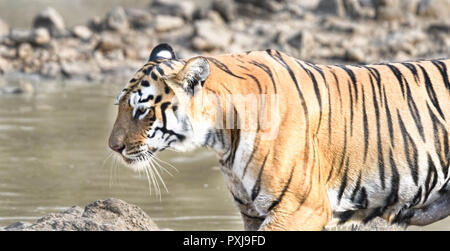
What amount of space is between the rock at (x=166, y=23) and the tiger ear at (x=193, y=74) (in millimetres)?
10855

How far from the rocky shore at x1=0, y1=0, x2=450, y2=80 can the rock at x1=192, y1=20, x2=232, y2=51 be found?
0.02 m

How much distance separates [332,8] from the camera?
15812 mm

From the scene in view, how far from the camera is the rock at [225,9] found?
1525cm

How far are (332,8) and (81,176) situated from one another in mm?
9160

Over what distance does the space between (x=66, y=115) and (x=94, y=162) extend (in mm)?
2406

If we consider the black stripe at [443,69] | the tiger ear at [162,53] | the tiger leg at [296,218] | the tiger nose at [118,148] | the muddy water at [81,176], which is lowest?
the muddy water at [81,176]

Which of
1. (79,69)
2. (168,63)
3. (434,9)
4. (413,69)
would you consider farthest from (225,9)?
(168,63)

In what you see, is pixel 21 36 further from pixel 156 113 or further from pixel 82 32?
pixel 156 113

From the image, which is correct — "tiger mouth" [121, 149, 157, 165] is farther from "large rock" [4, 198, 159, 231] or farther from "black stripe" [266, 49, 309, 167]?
"black stripe" [266, 49, 309, 167]

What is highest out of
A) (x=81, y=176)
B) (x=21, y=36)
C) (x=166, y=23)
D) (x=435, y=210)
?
(x=166, y=23)

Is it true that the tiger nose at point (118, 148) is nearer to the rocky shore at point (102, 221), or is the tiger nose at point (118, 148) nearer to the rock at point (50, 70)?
the rocky shore at point (102, 221)

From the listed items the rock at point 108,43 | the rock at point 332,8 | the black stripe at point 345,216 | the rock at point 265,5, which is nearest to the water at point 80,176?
the black stripe at point 345,216

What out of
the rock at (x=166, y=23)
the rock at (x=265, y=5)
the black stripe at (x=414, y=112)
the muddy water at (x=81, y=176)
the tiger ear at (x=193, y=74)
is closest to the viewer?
the tiger ear at (x=193, y=74)

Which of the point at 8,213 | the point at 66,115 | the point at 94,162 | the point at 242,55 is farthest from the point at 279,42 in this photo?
the point at 242,55
